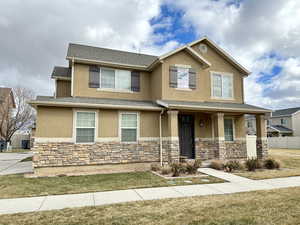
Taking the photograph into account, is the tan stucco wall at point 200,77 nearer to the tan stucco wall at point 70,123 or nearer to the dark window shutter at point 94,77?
the tan stucco wall at point 70,123

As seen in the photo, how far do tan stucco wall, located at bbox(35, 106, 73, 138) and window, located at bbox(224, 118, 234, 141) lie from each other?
911 cm

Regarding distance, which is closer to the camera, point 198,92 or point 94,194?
point 94,194

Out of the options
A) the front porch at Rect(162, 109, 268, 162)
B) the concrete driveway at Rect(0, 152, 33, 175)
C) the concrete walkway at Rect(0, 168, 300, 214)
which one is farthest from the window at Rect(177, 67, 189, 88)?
the concrete driveway at Rect(0, 152, 33, 175)

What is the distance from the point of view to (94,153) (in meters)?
9.20

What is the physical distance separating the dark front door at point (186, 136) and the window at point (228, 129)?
2.35 metres

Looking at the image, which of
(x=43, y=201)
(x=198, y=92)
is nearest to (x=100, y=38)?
(x=198, y=92)

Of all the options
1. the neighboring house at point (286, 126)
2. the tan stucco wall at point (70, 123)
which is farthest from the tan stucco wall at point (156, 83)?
the neighboring house at point (286, 126)

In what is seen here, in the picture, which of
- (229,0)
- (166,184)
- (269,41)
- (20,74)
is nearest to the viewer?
(166,184)

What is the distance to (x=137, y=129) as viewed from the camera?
1010 cm

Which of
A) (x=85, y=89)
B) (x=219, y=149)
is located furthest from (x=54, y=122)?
(x=219, y=149)

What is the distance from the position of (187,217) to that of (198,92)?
8731mm

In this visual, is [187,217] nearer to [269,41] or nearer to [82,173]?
[82,173]

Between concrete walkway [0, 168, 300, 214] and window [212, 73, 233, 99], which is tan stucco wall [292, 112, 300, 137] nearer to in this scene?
window [212, 73, 233, 99]

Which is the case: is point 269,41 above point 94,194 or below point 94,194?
above
